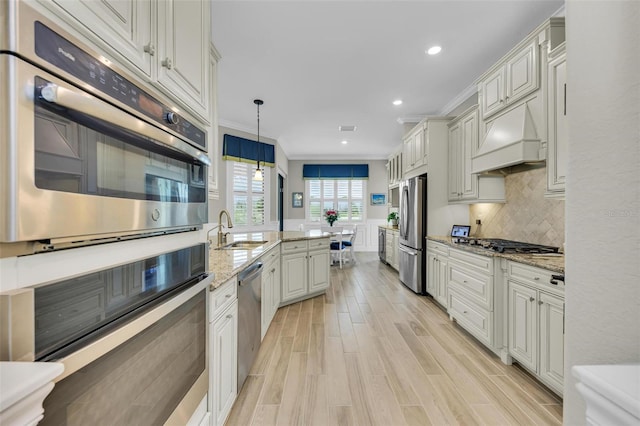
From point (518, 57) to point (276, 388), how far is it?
3284 millimetres

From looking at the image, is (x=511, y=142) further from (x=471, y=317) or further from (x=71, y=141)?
(x=71, y=141)

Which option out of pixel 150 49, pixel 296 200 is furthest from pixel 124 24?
pixel 296 200

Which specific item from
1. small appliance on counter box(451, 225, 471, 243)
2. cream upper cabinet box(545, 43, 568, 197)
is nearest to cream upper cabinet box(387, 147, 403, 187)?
small appliance on counter box(451, 225, 471, 243)

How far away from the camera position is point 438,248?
329 centimetres

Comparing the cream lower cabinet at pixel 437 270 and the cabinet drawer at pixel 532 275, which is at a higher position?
the cabinet drawer at pixel 532 275

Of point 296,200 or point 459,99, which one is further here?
point 296,200

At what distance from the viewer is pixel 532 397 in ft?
5.69

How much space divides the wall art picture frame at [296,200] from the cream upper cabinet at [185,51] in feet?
21.7

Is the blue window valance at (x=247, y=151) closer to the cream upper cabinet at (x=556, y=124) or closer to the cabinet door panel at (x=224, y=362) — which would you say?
the cabinet door panel at (x=224, y=362)

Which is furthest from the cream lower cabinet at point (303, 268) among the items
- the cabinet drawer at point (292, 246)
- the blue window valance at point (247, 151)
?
the blue window valance at point (247, 151)

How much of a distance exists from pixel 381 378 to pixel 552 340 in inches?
44.9

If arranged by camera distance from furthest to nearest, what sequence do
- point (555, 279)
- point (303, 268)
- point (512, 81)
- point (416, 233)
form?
point (416, 233), point (303, 268), point (512, 81), point (555, 279)

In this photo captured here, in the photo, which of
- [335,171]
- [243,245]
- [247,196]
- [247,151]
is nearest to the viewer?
[243,245]

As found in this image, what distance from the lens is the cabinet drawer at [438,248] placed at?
3083 millimetres
